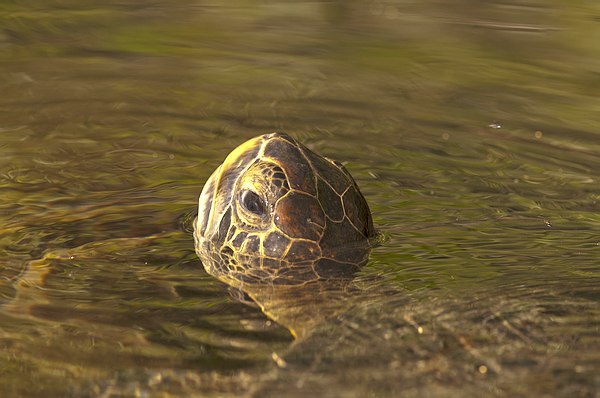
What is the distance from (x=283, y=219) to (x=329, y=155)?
1.98 m

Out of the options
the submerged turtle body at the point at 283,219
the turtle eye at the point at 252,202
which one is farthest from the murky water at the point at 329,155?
the turtle eye at the point at 252,202

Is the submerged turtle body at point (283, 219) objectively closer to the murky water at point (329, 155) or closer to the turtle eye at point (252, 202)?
the turtle eye at point (252, 202)

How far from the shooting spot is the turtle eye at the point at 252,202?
4.84m

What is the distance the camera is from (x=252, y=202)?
4.84 metres

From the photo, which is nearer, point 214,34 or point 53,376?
point 53,376

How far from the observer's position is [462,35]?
32.8 ft

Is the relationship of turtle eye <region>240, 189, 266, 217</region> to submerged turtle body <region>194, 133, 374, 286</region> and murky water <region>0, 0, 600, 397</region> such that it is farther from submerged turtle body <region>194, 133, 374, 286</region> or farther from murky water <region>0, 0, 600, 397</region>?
murky water <region>0, 0, 600, 397</region>

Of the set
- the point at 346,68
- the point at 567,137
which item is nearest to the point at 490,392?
the point at 567,137

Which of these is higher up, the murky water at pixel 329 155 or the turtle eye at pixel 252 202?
the turtle eye at pixel 252 202

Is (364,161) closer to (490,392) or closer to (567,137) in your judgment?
(567,137)

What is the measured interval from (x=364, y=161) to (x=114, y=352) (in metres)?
2.93

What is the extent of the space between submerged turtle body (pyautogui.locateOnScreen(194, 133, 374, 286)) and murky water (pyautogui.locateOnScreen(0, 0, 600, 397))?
17 centimetres

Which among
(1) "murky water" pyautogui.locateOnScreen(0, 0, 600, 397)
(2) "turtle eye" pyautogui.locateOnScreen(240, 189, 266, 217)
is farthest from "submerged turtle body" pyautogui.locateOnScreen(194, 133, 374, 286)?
(1) "murky water" pyautogui.locateOnScreen(0, 0, 600, 397)

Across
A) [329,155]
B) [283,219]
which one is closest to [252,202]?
[283,219]
